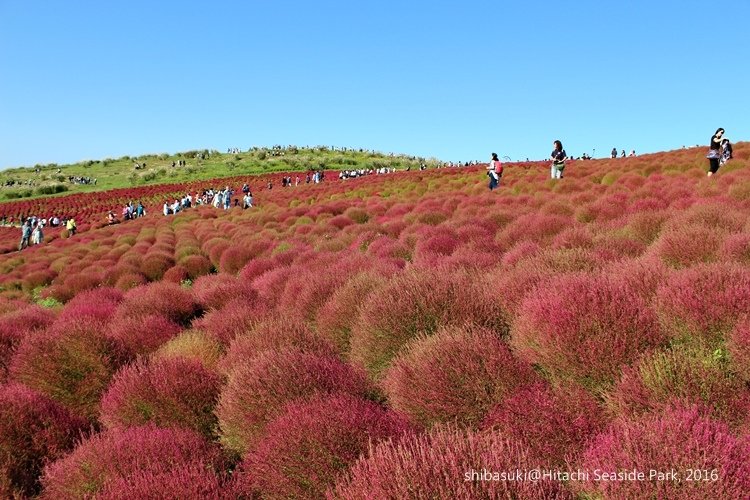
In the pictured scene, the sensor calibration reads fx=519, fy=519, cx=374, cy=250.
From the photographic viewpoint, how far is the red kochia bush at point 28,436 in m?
3.52

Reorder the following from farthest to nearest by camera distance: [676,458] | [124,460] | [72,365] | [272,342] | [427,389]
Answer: [72,365]
[272,342]
[427,389]
[124,460]
[676,458]

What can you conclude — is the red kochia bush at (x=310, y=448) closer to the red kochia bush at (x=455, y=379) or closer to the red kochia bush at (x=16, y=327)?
the red kochia bush at (x=455, y=379)

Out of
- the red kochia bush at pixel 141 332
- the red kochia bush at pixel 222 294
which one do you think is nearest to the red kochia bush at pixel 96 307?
the red kochia bush at pixel 141 332

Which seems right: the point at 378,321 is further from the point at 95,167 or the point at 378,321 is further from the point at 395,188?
the point at 95,167

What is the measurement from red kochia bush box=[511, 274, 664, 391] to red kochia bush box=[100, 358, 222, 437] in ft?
8.26

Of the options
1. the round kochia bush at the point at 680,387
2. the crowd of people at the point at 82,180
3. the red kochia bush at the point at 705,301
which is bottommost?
the round kochia bush at the point at 680,387

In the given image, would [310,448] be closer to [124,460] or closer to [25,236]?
[124,460]

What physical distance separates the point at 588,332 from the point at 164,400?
3234 mm

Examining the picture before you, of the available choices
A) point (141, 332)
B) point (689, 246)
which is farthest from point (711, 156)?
point (141, 332)

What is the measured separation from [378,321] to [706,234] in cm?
375

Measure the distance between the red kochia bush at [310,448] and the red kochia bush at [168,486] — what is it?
20 centimetres

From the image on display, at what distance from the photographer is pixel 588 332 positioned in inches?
135

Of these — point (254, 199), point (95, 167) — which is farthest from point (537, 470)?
point (95, 167)

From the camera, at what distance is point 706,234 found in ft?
18.3
